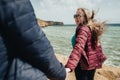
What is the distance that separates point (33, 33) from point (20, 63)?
200mm

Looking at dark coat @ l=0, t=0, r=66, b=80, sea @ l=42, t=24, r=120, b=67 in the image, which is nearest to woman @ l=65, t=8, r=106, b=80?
sea @ l=42, t=24, r=120, b=67

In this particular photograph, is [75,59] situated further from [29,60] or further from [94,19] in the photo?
[29,60]

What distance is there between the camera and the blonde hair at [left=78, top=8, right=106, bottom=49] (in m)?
4.45

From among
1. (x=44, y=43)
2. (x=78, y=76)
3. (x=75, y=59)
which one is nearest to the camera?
(x=44, y=43)

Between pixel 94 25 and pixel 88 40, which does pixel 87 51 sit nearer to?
pixel 88 40

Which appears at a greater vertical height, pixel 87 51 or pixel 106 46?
pixel 87 51

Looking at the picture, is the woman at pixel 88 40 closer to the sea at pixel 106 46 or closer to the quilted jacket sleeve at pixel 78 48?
the quilted jacket sleeve at pixel 78 48

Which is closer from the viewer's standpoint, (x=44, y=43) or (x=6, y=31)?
(x=6, y=31)

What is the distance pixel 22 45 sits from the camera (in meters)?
1.94

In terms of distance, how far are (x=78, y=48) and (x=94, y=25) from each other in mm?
755

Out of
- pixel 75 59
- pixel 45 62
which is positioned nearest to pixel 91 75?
pixel 75 59

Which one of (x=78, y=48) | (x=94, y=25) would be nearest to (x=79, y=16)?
(x=94, y=25)

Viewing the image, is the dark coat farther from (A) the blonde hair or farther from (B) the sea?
(B) the sea

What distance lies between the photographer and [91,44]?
14.7 feet
